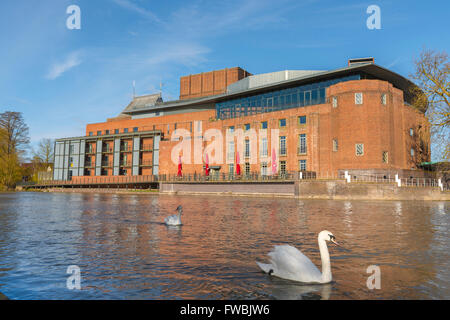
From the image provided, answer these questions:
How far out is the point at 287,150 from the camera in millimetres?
47156

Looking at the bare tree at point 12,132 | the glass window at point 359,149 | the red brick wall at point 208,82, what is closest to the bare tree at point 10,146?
the bare tree at point 12,132

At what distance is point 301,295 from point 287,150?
43300 mm

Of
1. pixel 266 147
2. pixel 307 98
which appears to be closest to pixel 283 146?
pixel 266 147

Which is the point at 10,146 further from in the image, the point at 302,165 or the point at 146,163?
the point at 302,165

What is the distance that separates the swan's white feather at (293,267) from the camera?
16.8 ft

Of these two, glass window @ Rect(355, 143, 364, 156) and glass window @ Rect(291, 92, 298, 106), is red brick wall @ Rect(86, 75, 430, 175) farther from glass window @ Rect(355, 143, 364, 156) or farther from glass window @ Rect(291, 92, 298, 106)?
glass window @ Rect(291, 92, 298, 106)

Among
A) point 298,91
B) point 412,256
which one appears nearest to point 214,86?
point 298,91

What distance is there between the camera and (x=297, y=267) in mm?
5180

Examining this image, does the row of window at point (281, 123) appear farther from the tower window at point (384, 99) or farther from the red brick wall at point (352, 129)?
the tower window at point (384, 99)

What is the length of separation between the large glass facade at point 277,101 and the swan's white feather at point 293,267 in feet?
138

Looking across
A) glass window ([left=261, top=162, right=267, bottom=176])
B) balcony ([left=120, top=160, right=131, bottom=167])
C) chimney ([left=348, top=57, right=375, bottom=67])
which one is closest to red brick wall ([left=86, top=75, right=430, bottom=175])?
glass window ([left=261, top=162, right=267, bottom=176])

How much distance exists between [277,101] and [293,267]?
46127 mm
